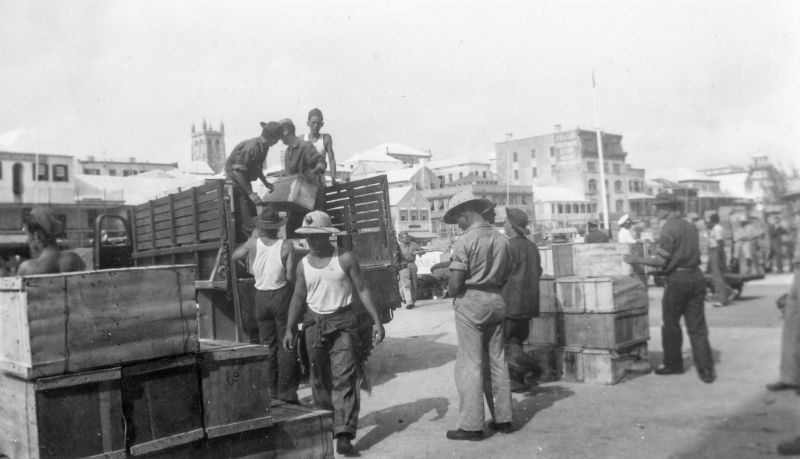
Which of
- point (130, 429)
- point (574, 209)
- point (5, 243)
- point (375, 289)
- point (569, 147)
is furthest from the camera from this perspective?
point (569, 147)

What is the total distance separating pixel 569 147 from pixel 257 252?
6864cm

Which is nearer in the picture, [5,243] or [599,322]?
[599,322]

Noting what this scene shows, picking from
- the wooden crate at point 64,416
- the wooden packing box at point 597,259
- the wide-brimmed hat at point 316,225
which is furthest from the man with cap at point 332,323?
the wooden packing box at point 597,259

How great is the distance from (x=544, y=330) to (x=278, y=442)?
4325 mm

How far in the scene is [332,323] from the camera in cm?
526

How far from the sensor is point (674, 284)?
671 centimetres

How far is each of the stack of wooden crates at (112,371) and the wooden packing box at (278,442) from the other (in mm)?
18

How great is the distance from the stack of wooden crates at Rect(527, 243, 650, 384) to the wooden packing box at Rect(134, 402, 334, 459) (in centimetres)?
383

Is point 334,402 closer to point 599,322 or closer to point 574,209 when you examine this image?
point 599,322

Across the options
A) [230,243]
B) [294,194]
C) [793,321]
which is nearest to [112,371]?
[793,321]

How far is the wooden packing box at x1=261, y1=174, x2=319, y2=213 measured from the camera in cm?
747

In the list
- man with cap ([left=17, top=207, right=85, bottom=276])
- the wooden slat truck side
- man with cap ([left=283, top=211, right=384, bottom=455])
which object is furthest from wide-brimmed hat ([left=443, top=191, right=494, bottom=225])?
man with cap ([left=17, top=207, right=85, bottom=276])

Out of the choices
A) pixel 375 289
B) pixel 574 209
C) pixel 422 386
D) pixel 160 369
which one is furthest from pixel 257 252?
pixel 574 209

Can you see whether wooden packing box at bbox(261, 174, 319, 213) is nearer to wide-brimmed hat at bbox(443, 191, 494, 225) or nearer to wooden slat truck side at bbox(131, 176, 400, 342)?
wooden slat truck side at bbox(131, 176, 400, 342)
